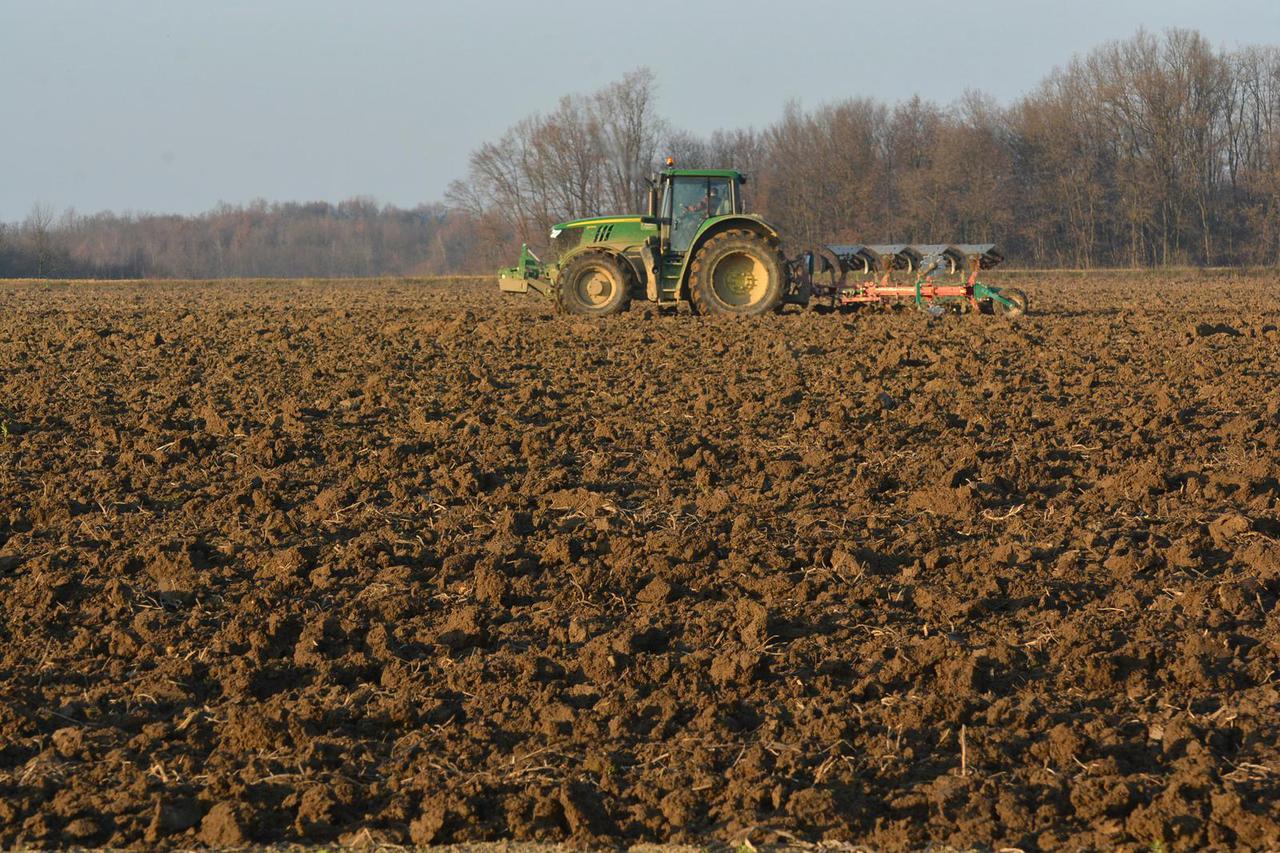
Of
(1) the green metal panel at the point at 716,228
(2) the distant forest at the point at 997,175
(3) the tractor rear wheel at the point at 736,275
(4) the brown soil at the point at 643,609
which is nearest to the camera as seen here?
(4) the brown soil at the point at 643,609

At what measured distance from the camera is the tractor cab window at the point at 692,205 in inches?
659

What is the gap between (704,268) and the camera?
645 inches

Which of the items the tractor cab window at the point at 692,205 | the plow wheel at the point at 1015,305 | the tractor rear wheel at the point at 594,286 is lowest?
the plow wheel at the point at 1015,305

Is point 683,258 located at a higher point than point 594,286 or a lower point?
higher

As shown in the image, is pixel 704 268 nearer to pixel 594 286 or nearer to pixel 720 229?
pixel 720 229

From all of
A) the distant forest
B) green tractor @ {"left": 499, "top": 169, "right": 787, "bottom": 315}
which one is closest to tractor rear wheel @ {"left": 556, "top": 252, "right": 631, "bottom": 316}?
green tractor @ {"left": 499, "top": 169, "right": 787, "bottom": 315}

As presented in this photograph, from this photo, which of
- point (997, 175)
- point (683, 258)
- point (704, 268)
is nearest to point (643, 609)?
point (704, 268)

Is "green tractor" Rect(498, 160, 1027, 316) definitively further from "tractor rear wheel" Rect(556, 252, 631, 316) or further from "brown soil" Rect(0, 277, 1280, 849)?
"brown soil" Rect(0, 277, 1280, 849)

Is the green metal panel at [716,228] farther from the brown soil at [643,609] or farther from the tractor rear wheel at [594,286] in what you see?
the brown soil at [643,609]

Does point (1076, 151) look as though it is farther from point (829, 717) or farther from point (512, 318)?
point (829, 717)

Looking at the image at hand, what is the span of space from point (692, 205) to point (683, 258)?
682 millimetres

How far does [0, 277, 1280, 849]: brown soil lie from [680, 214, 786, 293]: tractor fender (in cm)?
549

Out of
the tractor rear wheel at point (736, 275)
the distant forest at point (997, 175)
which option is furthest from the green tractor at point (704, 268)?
the distant forest at point (997, 175)

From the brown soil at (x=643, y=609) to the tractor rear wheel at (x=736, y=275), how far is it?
17.1ft
